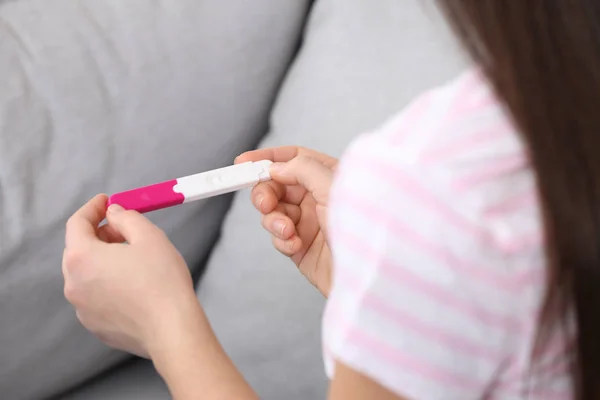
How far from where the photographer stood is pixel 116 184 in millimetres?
663

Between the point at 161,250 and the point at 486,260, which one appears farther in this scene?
the point at 161,250

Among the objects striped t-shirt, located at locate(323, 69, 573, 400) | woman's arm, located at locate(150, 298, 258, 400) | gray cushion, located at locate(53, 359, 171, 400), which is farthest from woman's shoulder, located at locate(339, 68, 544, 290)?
gray cushion, located at locate(53, 359, 171, 400)

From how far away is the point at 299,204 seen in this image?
2.05 ft

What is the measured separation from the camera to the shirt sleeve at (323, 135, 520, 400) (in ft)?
1.01

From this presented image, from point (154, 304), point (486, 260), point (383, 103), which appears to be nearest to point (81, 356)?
point (154, 304)

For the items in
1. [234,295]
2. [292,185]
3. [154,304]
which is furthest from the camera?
[234,295]

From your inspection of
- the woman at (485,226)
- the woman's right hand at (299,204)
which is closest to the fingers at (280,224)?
the woman's right hand at (299,204)

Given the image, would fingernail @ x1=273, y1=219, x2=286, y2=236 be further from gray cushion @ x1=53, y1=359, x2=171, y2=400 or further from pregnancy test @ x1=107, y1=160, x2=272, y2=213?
gray cushion @ x1=53, y1=359, x2=171, y2=400

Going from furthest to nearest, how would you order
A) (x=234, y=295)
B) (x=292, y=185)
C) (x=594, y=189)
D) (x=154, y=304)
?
(x=234, y=295)
(x=292, y=185)
(x=154, y=304)
(x=594, y=189)

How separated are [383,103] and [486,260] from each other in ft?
1.21

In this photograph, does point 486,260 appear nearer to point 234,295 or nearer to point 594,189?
point 594,189

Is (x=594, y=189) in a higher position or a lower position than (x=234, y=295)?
higher

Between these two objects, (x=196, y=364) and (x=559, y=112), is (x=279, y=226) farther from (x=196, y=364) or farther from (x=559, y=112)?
(x=559, y=112)

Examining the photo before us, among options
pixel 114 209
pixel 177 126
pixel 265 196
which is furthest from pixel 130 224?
pixel 177 126
